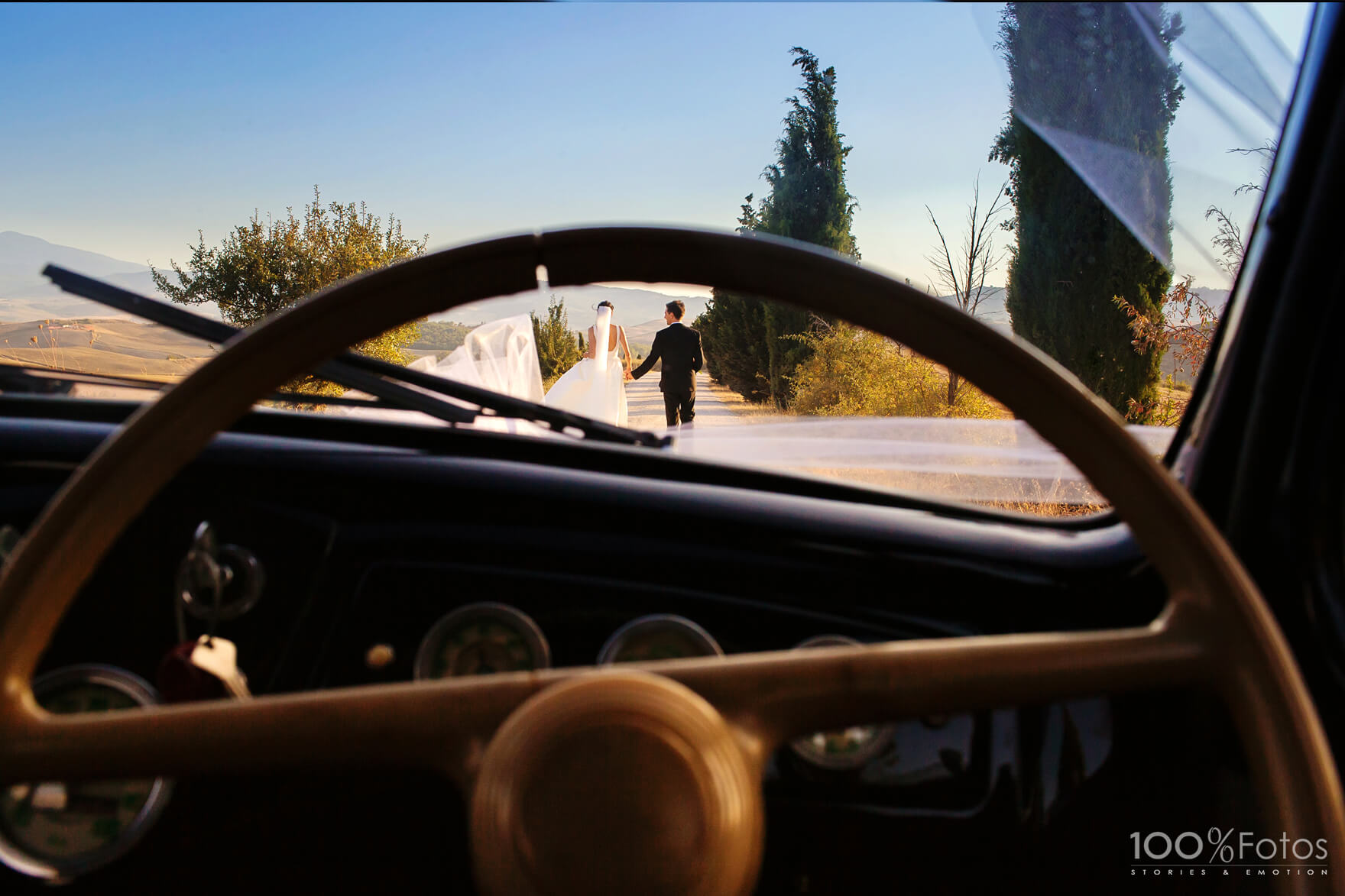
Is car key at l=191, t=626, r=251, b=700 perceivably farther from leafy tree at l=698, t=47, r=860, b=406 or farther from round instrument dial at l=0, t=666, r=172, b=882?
leafy tree at l=698, t=47, r=860, b=406

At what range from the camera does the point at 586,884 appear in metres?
0.62

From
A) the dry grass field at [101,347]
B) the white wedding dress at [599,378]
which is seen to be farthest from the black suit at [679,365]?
the dry grass field at [101,347]

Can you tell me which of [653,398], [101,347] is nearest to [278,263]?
[653,398]

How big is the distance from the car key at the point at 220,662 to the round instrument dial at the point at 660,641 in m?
0.44

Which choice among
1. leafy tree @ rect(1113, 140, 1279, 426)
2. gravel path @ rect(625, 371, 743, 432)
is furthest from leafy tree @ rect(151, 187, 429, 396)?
leafy tree @ rect(1113, 140, 1279, 426)

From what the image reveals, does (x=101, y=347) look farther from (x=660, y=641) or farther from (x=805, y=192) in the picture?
(x=805, y=192)

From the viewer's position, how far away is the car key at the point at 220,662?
968 mm

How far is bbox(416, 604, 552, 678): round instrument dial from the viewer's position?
42.8 inches

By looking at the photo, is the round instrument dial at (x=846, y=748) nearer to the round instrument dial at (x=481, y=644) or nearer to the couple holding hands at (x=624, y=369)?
the round instrument dial at (x=481, y=644)

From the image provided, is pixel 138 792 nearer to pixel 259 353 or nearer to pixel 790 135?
pixel 259 353

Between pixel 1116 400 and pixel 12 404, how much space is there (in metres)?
9.70

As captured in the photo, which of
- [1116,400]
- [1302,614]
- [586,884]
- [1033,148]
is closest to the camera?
[586,884]

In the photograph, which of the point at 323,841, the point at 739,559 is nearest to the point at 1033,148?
the point at 739,559

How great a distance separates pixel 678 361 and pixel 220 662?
7.16 meters
